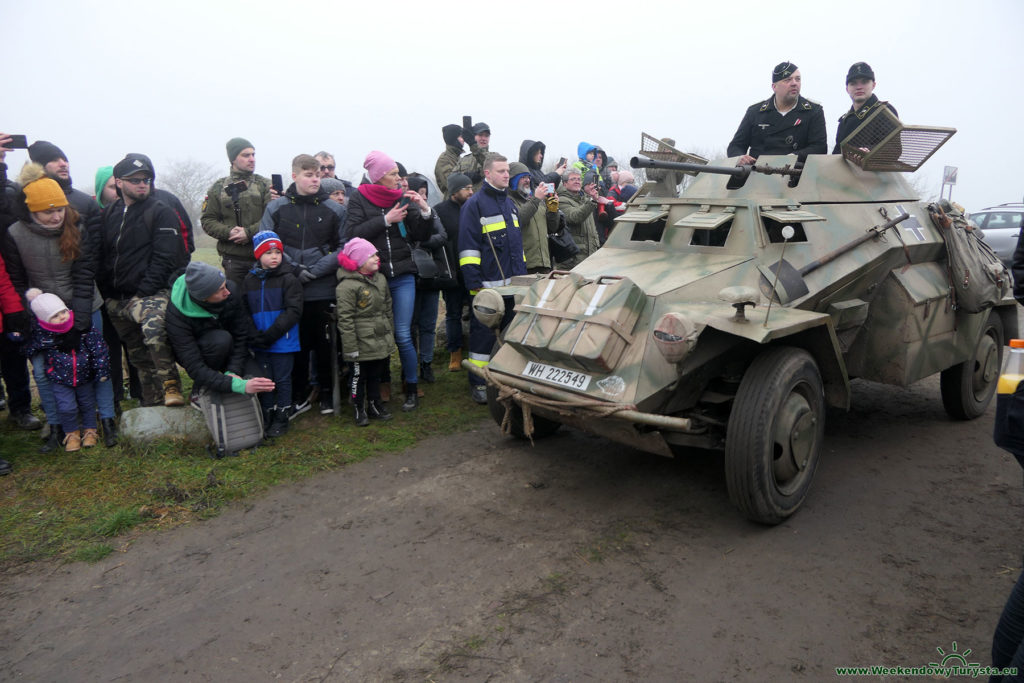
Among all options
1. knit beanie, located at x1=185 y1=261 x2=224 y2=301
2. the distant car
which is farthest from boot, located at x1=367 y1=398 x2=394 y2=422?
the distant car

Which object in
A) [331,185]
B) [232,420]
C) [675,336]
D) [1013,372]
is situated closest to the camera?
[1013,372]

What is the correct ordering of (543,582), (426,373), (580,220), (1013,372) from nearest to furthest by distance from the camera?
1. (1013,372)
2. (543,582)
3. (426,373)
4. (580,220)

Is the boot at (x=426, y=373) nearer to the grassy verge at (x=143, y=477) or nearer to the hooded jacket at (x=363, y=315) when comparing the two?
the grassy verge at (x=143, y=477)

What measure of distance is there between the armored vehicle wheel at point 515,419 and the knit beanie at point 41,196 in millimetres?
3410

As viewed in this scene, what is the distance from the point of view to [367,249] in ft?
18.2

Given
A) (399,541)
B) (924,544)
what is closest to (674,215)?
(924,544)

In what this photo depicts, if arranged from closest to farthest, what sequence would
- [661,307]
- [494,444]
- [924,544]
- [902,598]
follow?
[902,598]
[924,544]
[661,307]
[494,444]

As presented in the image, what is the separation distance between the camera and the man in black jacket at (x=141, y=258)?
5242mm

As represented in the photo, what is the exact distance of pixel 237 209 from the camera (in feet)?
19.9

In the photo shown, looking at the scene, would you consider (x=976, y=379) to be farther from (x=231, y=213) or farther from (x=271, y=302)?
(x=231, y=213)

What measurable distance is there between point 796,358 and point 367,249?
334 cm

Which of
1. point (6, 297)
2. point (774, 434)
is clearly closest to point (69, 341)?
point (6, 297)

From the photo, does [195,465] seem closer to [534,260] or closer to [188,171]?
[534,260]

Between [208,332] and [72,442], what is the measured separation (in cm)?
132
